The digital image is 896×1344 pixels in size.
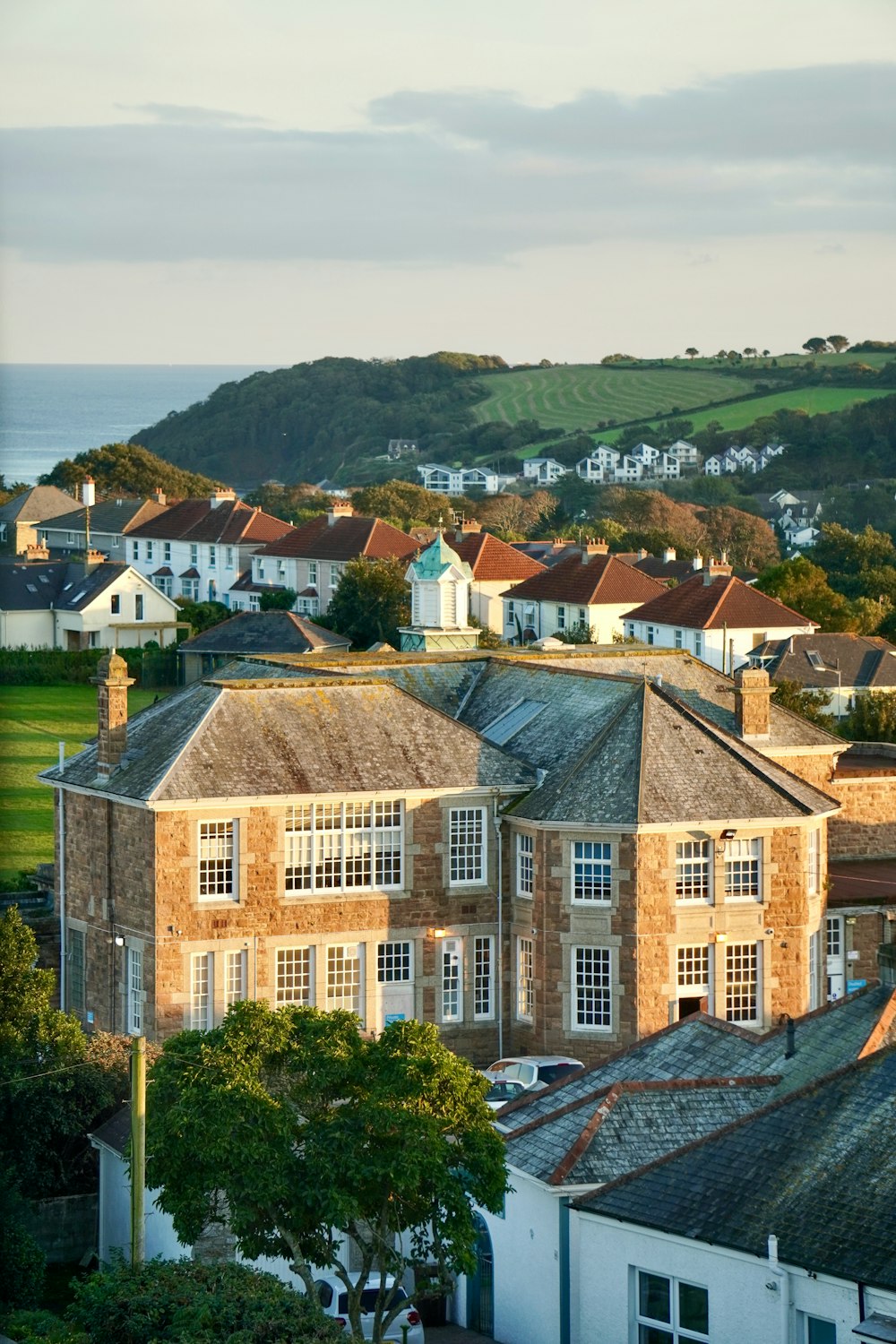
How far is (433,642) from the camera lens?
52.5m

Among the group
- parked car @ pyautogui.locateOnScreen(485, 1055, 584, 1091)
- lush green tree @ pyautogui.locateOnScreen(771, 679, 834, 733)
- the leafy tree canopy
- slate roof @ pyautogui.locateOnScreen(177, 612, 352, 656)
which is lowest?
parked car @ pyautogui.locateOnScreen(485, 1055, 584, 1091)

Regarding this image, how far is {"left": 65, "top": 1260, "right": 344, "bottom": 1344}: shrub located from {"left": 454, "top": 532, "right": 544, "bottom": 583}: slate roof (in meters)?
88.1

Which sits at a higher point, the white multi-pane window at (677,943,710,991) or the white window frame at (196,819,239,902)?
the white window frame at (196,819,239,902)

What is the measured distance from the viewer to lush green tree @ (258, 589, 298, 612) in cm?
11775

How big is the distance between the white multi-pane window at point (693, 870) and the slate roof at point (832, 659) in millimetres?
51215

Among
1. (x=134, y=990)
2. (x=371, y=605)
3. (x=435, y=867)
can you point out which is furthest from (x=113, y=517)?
(x=134, y=990)

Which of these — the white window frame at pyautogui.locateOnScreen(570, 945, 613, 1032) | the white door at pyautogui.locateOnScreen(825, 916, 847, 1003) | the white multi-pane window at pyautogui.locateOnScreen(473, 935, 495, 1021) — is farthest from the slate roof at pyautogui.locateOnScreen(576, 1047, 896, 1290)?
the white door at pyautogui.locateOnScreen(825, 916, 847, 1003)

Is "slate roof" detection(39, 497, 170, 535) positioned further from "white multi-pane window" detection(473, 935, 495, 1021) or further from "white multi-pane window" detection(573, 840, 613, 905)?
"white multi-pane window" detection(573, 840, 613, 905)

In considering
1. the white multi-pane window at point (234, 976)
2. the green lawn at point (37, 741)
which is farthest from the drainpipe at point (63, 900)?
the green lawn at point (37, 741)

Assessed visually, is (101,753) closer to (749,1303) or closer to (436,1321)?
(436,1321)

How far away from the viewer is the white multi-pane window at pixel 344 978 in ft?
137

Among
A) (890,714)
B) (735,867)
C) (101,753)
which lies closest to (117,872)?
(101,753)

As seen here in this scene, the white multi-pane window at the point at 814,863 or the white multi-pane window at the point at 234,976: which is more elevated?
the white multi-pane window at the point at 814,863

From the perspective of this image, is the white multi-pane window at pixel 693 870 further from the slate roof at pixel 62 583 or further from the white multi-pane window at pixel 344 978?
the slate roof at pixel 62 583
